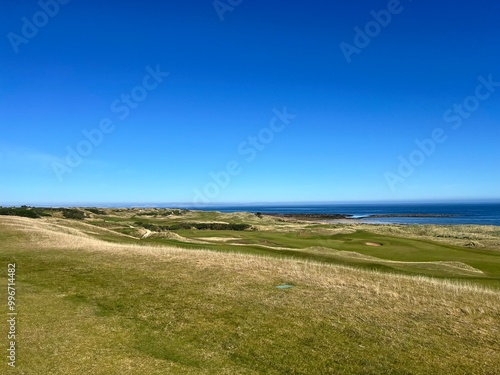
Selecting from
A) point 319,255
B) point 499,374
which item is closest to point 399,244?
point 319,255

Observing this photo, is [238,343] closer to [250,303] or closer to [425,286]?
[250,303]

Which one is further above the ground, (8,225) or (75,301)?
(8,225)

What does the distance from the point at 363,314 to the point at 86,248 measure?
1962 centimetres

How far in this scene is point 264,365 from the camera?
8977 mm

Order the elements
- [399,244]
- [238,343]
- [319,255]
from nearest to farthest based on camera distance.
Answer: [238,343], [319,255], [399,244]

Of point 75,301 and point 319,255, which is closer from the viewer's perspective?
point 75,301

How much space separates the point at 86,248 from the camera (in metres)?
24.8

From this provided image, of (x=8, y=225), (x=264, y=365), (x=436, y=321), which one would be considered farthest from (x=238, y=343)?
(x=8, y=225)

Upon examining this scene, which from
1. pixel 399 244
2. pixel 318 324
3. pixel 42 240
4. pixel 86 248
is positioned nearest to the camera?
pixel 318 324

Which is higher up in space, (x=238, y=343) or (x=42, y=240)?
(x=42, y=240)

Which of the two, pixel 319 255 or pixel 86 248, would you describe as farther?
pixel 319 255

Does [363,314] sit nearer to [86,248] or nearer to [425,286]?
[425,286]

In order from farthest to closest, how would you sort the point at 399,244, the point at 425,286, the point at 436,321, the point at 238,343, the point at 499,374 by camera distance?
1. the point at 399,244
2. the point at 425,286
3. the point at 436,321
4. the point at 238,343
5. the point at 499,374

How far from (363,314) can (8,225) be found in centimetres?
3303
